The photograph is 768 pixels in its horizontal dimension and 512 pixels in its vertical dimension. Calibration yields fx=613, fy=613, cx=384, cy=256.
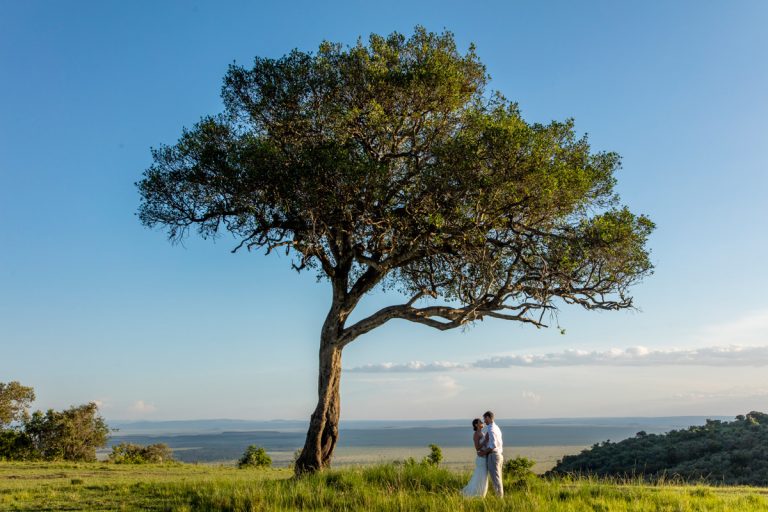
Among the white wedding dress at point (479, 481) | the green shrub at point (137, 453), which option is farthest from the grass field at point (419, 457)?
the green shrub at point (137, 453)

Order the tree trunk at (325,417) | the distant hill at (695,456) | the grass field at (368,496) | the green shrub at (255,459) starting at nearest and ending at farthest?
the grass field at (368,496) < the tree trunk at (325,417) < the distant hill at (695,456) < the green shrub at (255,459)

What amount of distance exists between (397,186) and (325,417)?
7.96 meters

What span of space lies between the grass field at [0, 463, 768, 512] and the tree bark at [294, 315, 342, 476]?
5.37 feet

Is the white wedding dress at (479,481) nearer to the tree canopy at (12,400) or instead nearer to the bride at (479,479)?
the bride at (479,479)

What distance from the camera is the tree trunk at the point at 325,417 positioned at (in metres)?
19.9

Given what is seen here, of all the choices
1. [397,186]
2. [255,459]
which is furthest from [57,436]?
[397,186]

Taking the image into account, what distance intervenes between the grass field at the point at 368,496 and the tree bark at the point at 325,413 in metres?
1.64

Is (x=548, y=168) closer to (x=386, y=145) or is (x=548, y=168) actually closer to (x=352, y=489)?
(x=386, y=145)

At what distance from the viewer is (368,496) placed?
591 inches

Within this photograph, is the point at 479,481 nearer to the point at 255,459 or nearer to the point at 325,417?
the point at 325,417

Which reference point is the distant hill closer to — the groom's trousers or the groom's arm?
the groom's trousers

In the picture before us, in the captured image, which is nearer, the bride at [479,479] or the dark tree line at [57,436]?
the bride at [479,479]

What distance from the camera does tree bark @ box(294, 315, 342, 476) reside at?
65.4 feet

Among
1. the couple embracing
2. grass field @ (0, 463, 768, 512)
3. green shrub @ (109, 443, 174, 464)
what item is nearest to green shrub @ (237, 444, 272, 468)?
green shrub @ (109, 443, 174, 464)
